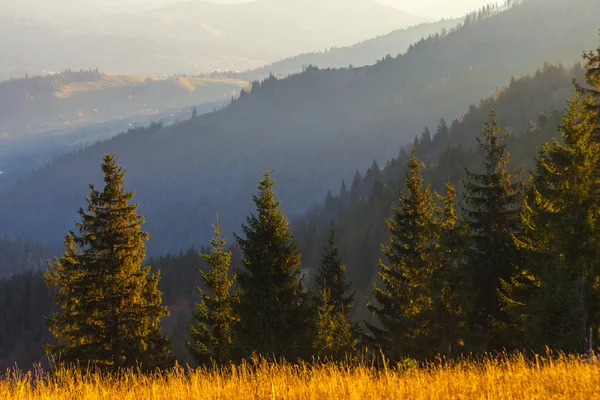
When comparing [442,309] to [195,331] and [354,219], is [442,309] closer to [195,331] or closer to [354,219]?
[195,331]

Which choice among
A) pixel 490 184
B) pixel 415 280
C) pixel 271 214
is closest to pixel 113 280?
pixel 271 214

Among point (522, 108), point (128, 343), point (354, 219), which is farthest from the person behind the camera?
point (522, 108)

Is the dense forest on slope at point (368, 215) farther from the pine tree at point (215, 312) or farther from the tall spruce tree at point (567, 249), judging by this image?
the tall spruce tree at point (567, 249)

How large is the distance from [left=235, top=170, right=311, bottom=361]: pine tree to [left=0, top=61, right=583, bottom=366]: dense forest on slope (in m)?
49.4

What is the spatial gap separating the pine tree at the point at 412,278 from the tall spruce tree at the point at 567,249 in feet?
12.1

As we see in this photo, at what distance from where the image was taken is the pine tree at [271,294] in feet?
61.0

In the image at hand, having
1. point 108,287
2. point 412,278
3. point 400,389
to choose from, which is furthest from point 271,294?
point 400,389

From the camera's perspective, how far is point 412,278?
64.4 feet

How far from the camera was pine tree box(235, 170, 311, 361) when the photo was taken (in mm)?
18578

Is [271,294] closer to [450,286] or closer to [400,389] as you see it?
[450,286]

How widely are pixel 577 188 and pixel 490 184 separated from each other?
5274 mm

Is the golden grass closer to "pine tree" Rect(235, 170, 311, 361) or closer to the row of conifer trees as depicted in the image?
the row of conifer trees

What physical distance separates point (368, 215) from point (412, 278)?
96365 millimetres

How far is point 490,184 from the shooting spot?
19797mm
